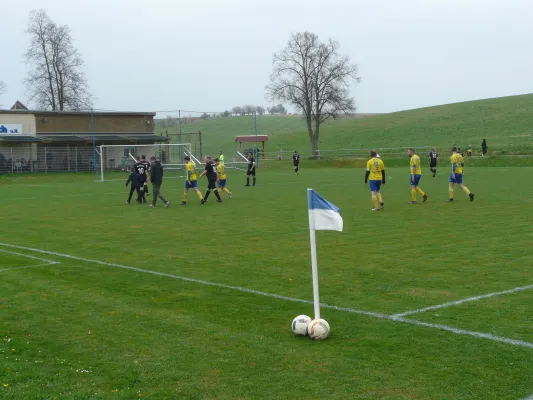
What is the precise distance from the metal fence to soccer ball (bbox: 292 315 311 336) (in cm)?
4604

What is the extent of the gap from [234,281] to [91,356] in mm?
3618

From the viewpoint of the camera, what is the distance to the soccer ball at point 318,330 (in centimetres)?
691

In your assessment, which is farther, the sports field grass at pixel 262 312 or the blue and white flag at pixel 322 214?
the blue and white flag at pixel 322 214

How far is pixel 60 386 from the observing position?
19.0ft

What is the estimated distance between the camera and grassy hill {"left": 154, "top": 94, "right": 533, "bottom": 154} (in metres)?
81.1

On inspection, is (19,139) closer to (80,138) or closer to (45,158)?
(45,158)

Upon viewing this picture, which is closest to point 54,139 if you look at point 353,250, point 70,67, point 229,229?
point 70,67

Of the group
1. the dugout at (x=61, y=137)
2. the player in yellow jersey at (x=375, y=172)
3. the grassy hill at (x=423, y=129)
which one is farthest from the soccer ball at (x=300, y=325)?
the grassy hill at (x=423, y=129)

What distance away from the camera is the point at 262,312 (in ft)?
26.7

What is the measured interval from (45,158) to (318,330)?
48147 millimetres

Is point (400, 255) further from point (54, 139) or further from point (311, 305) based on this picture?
point (54, 139)

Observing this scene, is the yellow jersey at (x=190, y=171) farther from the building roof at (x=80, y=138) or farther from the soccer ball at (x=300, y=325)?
the building roof at (x=80, y=138)

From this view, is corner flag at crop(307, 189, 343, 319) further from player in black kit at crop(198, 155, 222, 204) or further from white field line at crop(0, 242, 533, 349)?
player in black kit at crop(198, 155, 222, 204)

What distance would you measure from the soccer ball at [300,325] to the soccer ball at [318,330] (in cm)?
8
